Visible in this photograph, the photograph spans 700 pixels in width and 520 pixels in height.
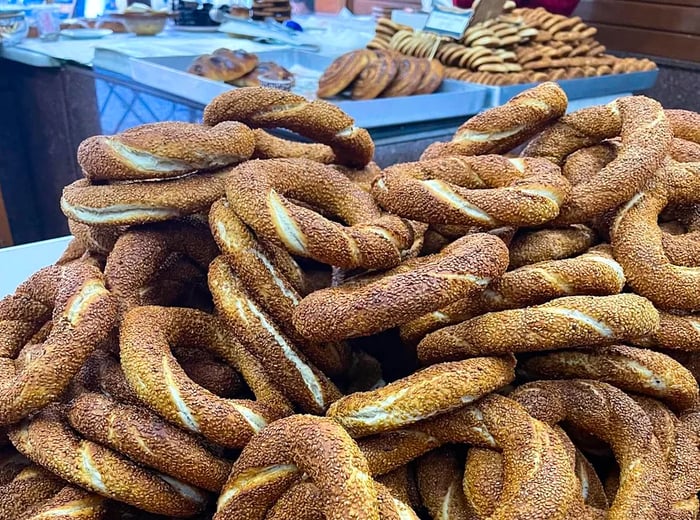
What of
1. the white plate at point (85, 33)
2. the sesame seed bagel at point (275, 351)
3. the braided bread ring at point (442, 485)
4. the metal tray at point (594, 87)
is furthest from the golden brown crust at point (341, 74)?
the white plate at point (85, 33)

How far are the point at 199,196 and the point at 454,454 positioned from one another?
53 cm

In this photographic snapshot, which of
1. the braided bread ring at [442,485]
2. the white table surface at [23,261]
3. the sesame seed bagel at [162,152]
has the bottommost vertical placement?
the white table surface at [23,261]

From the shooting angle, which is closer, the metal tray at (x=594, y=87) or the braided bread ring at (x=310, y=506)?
the braided bread ring at (x=310, y=506)

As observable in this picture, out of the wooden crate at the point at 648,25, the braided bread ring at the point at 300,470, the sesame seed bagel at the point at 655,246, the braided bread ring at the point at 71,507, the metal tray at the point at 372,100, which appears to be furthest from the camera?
the wooden crate at the point at 648,25

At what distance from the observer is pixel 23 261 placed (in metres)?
1.43

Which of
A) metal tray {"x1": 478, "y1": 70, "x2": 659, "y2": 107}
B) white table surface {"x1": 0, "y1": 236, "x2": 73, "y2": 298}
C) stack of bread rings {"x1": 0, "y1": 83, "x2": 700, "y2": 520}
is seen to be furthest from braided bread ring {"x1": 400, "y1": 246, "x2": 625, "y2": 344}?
metal tray {"x1": 478, "y1": 70, "x2": 659, "y2": 107}

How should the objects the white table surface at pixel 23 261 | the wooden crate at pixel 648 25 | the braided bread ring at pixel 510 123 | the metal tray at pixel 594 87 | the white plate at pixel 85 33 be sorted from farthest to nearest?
the white plate at pixel 85 33 → the wooden crate at pixel 648 25 → the metal tray at pixel 594 87 → the white table surface at pixel 23 261 → the braided bread ring at pixel 510 123

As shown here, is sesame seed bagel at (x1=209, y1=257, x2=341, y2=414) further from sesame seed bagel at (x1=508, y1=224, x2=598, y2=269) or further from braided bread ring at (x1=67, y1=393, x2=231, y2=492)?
sesame seed bagel at (x1=508, y1=224, x2=598, y2=269)

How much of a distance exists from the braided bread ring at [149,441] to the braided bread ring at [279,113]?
514 mm

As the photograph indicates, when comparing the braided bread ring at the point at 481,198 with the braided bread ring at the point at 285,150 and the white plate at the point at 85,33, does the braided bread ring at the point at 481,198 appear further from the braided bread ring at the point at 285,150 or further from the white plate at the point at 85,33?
the white plate at the point at 85,33

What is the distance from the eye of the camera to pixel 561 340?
31.1 inches

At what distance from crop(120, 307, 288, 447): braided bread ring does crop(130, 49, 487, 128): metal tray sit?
4.22 feet

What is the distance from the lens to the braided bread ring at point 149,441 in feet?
2.59

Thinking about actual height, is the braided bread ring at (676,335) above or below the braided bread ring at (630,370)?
above
